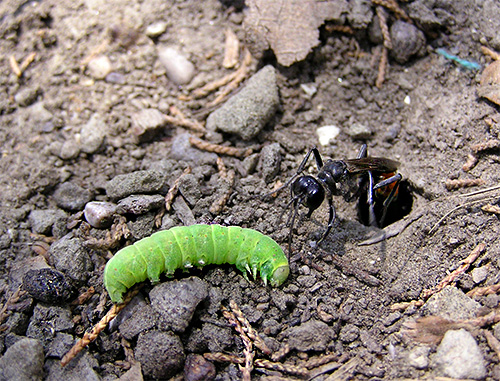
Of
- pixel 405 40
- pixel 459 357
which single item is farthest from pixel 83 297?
pixel 405 40

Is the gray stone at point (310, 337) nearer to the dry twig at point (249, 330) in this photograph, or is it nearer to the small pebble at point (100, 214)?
the dry twig at point (249, 330)

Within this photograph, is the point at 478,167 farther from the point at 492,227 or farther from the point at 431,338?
the point at 431,338

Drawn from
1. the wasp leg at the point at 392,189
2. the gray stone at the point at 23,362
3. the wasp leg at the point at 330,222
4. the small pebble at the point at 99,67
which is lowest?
the wasp leg at the point at 392,189

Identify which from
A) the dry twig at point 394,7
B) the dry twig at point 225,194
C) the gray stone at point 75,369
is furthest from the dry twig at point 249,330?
the dry twig at point 394,7

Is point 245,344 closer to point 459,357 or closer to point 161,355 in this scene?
point 161,355

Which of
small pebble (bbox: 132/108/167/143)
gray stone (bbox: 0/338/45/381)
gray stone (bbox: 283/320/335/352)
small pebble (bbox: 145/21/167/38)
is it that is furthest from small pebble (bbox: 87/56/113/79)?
gray stone (bbox: 283/320/335/352)

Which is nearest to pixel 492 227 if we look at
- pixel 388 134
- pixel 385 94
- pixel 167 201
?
pixel 388 134

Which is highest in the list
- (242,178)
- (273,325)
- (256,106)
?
(256,106)
